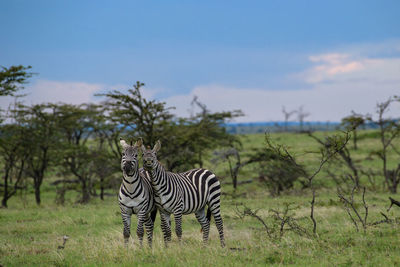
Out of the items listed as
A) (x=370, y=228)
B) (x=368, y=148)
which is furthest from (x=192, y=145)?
(x=368, y=148)

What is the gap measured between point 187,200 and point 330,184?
22.4m

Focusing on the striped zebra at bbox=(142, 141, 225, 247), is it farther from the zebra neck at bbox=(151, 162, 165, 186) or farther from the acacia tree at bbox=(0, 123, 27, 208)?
the acacia tree at bbox=(0, 123, 27, 208)

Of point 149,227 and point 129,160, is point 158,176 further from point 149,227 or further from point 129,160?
point 149,227

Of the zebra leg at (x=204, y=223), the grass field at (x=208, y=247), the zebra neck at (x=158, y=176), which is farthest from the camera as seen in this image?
the zebra leg at (x=204, y=223)

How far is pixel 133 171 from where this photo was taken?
8.18 meters

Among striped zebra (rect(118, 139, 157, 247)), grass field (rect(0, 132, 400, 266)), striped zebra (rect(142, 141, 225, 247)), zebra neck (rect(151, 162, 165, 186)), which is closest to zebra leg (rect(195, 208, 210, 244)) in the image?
striped zebra (rect(142, 141, 225, 247))

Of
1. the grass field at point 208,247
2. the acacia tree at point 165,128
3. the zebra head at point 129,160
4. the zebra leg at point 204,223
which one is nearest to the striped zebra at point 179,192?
the zebra leg at point 204,223

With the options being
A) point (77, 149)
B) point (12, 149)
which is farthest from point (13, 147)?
point (77, 149)

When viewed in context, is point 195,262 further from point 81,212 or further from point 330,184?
point 330,184

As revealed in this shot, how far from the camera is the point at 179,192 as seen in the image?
879cm

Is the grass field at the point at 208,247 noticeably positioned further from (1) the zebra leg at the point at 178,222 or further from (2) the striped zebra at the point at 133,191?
(2) the striped zebra at the point at 133,191

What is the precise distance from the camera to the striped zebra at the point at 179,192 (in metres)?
8.38

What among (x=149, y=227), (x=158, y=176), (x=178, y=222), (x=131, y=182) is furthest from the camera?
(x=149, y=227)

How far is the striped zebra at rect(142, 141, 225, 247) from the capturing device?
838 centimetres
